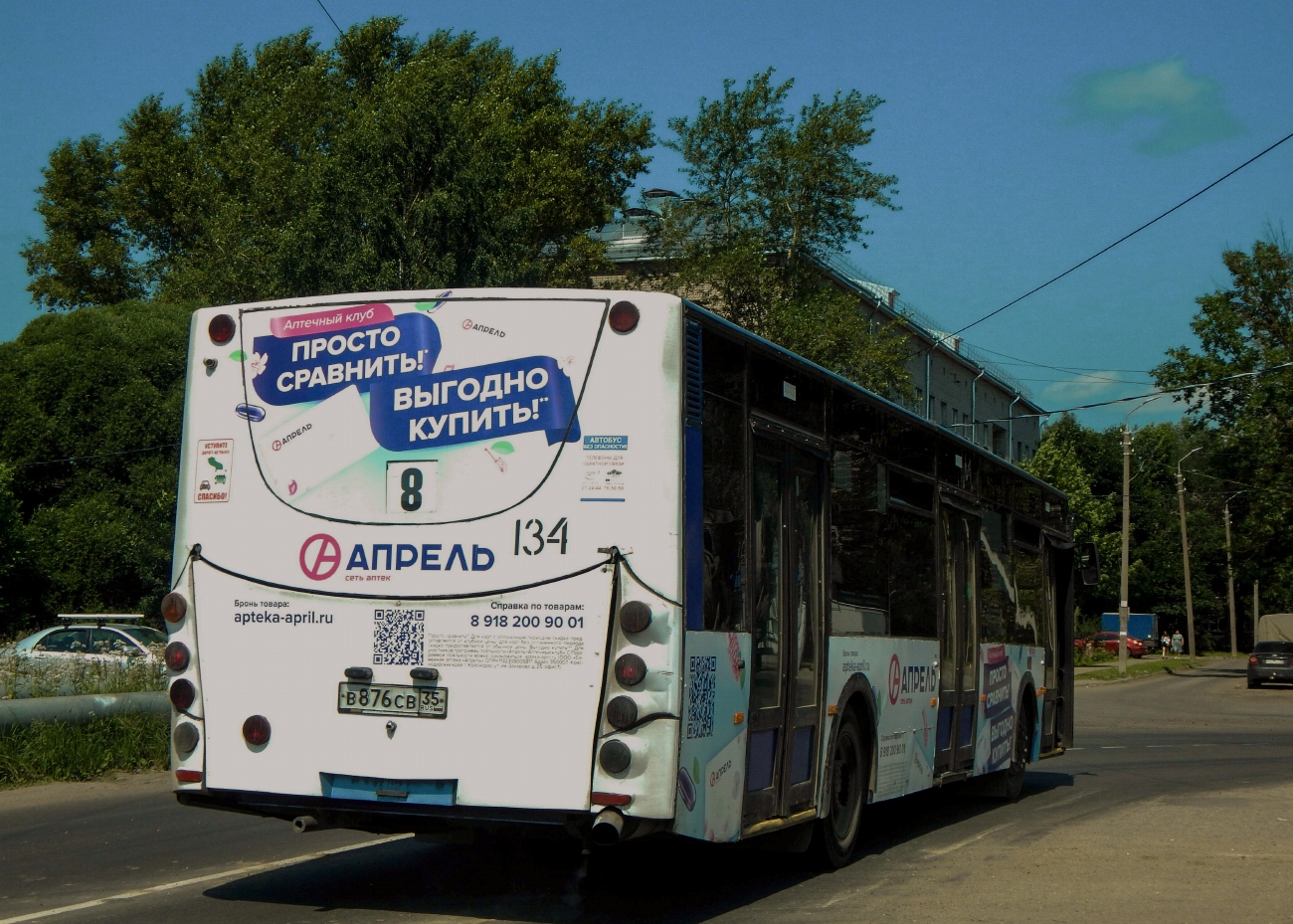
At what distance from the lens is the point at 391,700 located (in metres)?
6.66

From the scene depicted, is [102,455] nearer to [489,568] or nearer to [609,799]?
[489,568]

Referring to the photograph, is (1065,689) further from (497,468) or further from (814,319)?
(814,319)

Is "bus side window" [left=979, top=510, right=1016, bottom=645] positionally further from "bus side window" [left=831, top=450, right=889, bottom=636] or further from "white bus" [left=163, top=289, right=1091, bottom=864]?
"white bus" [left=163, top=289, right=1091, bottom=864]

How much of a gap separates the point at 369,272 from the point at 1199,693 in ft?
84.3

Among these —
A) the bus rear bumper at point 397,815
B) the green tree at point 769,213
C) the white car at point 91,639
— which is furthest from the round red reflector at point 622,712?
the green tree at point 769,213

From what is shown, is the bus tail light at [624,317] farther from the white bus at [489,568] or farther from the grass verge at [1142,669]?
the grass verge at [1142,669]

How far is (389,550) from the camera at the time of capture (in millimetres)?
6734

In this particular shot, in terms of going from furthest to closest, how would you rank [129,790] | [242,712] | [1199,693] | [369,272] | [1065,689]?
[1199,693], [369,272], [1065,689], [129,790], [242,712]

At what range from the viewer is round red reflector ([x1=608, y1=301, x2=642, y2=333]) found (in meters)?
6.63

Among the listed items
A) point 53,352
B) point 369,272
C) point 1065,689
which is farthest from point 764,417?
point 53,352

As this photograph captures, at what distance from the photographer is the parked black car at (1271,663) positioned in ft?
144

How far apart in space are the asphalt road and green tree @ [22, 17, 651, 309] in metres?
16.8

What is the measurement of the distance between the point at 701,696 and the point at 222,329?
306 centimetres

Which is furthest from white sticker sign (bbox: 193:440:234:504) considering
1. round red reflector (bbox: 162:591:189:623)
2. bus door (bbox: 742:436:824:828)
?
bus door (bbox: 742:436:824:828)
